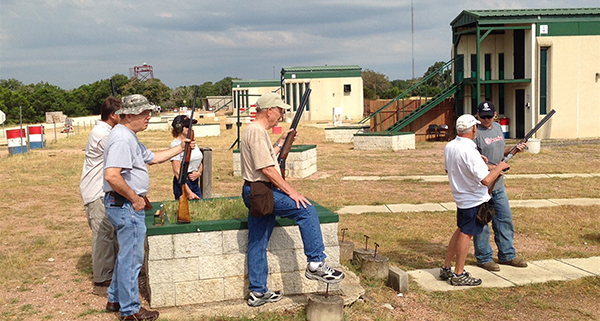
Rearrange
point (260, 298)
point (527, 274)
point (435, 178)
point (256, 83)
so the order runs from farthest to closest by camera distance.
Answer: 1. point (256, 83)
2. point (435, 178)
3. point (527, 274)
4. point (260, 298)

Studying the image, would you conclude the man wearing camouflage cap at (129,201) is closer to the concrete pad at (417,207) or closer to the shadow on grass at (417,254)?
the shadow on grass at (417,254)

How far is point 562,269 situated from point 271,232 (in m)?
3.48

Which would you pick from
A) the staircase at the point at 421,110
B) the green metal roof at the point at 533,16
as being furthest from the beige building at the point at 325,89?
the green metal roof at the point at 533,16

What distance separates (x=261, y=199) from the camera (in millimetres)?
4730

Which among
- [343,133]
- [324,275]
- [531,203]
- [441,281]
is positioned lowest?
[441,281]

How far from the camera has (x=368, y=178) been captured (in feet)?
47.8

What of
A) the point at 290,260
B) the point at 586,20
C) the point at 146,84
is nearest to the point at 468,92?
the point at 586,20

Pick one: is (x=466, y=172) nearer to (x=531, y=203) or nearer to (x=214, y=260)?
(x=214, y=260)

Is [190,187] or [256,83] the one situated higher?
[256,83]

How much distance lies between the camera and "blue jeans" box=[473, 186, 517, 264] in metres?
6.52

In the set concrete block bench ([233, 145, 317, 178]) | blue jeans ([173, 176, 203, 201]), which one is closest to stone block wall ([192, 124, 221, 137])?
concrete block bench ([233, 145, 317, 178])

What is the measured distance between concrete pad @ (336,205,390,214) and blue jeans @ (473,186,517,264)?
3.48 m

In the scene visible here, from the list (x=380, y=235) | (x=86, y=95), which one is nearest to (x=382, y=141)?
(x=380, y=235)

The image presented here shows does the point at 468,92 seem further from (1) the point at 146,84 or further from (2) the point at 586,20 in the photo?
(1) the point at 146,84
